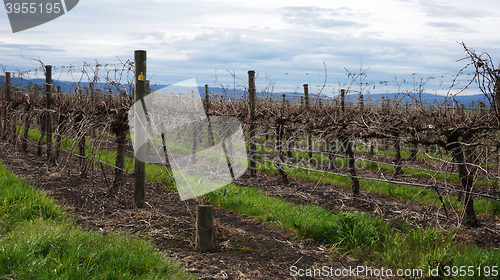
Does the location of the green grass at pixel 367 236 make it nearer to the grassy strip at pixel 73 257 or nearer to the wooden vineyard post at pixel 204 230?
the wooden vineyard post at pixel 204 230

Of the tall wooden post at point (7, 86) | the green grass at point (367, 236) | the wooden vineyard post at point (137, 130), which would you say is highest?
the tall wooden post at point (7, 86)

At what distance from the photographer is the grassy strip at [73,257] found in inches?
118

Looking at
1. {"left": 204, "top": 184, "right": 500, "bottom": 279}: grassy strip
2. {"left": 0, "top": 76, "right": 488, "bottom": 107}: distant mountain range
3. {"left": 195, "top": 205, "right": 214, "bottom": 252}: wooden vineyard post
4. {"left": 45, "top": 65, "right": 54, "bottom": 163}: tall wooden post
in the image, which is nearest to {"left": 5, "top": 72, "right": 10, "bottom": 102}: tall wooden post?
{"left": 0, "top": 76, "right": 488, "bottom": 107}: distant mountain range

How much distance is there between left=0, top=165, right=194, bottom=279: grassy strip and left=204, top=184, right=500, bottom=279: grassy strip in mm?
1811

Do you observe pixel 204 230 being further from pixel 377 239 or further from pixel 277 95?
pixel 277 95

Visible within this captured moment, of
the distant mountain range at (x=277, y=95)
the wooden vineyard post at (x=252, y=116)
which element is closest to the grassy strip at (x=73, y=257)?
the distant mountain range at (x=277, y=95)

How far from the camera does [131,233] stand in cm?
455

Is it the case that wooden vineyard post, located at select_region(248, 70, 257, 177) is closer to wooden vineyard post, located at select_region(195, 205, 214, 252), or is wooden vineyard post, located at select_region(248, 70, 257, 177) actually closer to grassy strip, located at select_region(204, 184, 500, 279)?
grassy strip, located at select_region(204, 184, 500, 279)

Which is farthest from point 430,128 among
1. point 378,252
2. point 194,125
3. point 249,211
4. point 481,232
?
point 194,125

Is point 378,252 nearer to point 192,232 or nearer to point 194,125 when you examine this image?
point 192,232

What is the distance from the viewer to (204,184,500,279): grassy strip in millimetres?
3285

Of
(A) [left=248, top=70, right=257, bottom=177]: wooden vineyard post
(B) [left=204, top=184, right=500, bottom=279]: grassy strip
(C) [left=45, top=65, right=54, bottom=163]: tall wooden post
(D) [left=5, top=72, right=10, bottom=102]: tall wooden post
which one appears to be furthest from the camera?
(D) [left=5, top=72, right=10, bottom=102]: tall wooden post

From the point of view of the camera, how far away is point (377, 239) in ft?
13.4

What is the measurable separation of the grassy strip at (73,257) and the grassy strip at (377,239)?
5.94 ft
